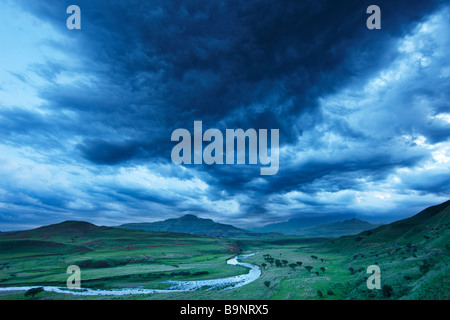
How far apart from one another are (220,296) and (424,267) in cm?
4191

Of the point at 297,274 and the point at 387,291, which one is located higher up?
the point at 387,291

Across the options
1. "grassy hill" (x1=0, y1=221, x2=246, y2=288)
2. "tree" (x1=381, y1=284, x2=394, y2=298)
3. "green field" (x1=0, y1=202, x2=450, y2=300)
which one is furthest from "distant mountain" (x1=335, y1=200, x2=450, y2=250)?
"grassy hill" (x1=0, y1=221, x2=246, y2=288)

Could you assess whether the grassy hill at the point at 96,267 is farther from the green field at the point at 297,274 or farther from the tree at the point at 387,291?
the tree at the point at 387,291
